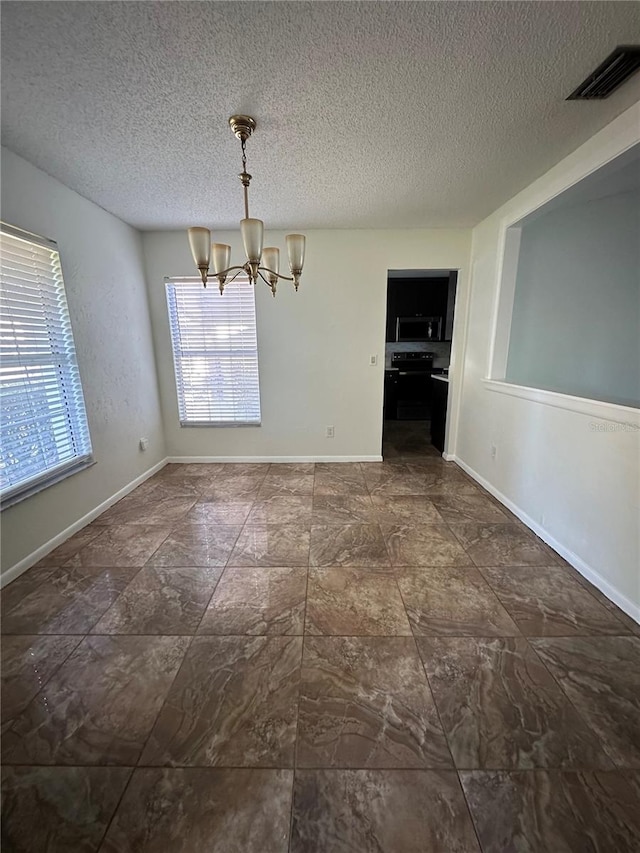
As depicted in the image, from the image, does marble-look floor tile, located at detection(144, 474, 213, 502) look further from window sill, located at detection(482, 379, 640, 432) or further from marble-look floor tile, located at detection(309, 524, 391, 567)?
window sill, located at detection(482, 379, 640, 432)

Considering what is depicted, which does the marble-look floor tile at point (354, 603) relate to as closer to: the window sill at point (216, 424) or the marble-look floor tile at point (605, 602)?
the marble-look floor tile at point (605, 602)

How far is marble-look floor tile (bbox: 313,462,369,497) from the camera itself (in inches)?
121

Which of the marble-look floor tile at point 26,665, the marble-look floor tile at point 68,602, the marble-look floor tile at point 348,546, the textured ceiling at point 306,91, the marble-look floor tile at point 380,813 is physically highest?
the textured ceiling at point 306,91

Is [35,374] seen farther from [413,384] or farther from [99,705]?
[413,384]

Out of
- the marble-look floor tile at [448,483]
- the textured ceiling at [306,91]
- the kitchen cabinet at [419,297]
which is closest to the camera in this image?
the textured ceiling at [306,91]

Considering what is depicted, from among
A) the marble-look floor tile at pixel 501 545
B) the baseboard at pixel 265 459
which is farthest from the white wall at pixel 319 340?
the marble-look floor tile at pixel 501 545

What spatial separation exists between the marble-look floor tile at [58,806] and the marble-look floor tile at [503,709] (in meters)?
1.10

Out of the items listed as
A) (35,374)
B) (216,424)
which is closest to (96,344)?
(35,374)

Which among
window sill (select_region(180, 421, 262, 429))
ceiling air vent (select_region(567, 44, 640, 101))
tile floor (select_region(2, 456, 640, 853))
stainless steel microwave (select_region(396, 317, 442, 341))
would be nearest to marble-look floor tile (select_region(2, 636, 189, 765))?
tile floor (select_region(2, 456, 640, 853))

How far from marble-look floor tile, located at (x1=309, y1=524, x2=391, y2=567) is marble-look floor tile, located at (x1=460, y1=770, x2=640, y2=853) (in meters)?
1.07

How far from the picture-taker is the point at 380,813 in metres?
0.93

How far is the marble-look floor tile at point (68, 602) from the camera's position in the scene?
1.60m

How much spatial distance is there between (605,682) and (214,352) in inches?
150

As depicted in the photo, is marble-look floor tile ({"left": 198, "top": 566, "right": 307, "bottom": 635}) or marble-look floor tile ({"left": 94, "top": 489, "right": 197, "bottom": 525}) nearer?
marble-look floor tile ({"left": 198, "top": 566, "right": 307, "bottom": 635})
